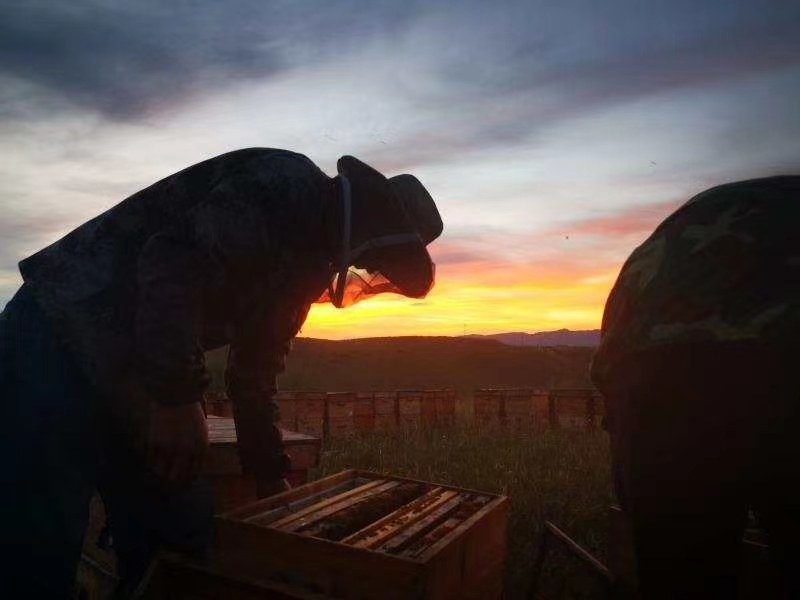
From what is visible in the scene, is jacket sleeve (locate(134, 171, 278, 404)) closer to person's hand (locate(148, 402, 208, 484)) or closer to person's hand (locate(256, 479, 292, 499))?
person's hand (locate(148, 402, 208, 484))

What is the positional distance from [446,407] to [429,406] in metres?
0.38

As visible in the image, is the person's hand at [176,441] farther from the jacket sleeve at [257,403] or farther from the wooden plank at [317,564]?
the jacket sleeve at [257,403]

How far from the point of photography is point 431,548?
6.50 feet

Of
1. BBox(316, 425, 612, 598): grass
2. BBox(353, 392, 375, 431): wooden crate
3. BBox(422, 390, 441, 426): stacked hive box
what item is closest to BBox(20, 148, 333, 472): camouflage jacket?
BBox(316, 425, 612, 598): grass

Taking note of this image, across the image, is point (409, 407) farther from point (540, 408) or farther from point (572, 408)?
point (572, 408)

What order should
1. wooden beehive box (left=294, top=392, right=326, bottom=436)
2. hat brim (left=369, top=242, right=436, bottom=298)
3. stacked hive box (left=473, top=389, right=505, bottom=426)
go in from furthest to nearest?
stacked hive box (left=473, top=389, right=505, bottom=426)
wooden beehive box (left=294, top=392, right=326, bottom=436)
hat brim (left=369, top=242, right=436, bottom=298)

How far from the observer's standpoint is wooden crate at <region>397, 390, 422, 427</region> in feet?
37.3

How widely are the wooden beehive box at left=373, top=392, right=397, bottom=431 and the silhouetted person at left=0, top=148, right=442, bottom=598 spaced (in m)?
8.54

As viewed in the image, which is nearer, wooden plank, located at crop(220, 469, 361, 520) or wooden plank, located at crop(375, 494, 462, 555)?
wooden plank, located at crop(375, 494, 462, 555)

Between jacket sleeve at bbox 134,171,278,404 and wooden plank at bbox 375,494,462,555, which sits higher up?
jacket sleeve at bbox 134,171,278,404

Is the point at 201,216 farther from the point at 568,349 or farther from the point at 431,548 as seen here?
the point at 568,349

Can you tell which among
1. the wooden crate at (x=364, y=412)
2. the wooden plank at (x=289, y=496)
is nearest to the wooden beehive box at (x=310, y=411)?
the wooden crate at (x=364, y=412)

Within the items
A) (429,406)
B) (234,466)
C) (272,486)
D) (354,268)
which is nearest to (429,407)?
(429,406)

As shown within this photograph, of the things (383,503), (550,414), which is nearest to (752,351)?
(383,503)
